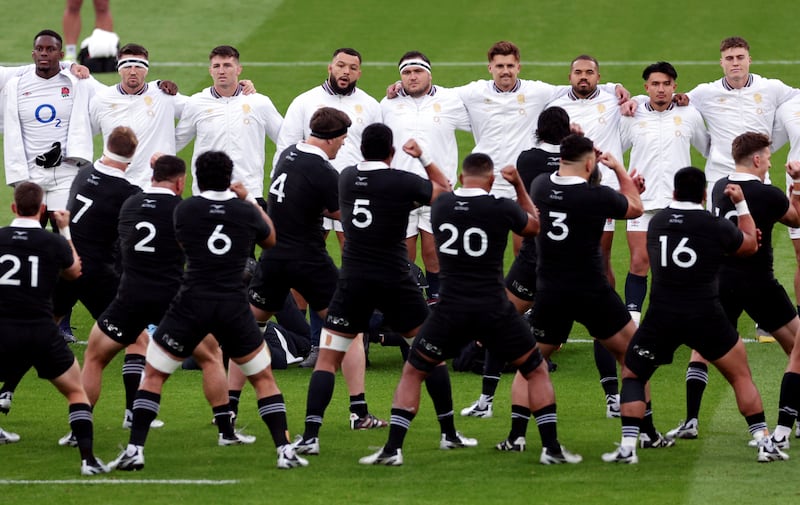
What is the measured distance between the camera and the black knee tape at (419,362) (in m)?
10.3

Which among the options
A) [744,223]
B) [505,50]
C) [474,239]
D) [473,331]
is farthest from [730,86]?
[473,331]

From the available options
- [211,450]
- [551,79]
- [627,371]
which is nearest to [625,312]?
[627,371]

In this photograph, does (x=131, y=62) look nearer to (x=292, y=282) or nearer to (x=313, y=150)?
(x=313, y=150)

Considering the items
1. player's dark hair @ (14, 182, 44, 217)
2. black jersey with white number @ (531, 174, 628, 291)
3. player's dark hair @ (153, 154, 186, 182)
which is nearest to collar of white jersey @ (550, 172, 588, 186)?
black jersey with white number @ (531, 174, 628, 291)

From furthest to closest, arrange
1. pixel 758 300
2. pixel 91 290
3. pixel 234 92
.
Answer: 1. pixel 234 92
2. pixel 91 290
3. pixel 758 300

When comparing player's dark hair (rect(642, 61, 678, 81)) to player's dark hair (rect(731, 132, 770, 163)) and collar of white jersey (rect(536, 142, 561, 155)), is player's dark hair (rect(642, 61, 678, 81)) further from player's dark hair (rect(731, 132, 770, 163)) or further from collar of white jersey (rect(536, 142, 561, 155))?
player's dark hair (rect(731, 132, 770, 163))

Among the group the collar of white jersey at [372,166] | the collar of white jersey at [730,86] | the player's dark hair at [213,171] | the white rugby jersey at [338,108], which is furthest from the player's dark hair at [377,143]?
the collar of white jersey at [730,86]

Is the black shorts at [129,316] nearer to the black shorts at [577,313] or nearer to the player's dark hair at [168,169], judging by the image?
the player's dark hair at [168,169]

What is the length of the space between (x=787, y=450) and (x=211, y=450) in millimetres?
4165

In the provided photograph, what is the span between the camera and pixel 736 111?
559 inches

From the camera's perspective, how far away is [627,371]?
10.4 meters

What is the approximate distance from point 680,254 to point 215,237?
10.4 feet

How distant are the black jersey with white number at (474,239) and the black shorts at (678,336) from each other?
3.44ft

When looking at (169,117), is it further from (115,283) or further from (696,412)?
(696,412)
